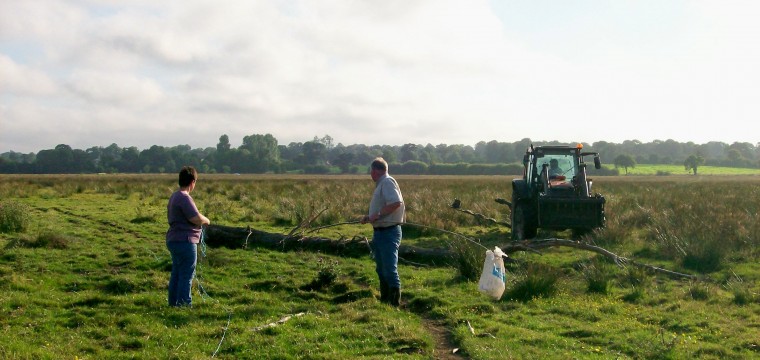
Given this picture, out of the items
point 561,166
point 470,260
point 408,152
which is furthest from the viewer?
point 408,152

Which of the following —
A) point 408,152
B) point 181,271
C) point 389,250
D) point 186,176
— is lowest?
point 181,271

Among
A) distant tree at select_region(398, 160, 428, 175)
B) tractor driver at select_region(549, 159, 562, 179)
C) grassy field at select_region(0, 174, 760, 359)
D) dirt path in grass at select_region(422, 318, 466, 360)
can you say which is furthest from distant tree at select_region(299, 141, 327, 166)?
dirt path in grass at select_region(422, 318, 466, 360)

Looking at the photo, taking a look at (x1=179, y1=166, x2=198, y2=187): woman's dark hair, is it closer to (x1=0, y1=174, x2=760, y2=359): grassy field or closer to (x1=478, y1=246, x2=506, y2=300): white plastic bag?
(x1=0, y1=174, x2=760, y2=359): grassy field

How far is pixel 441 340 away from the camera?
703cm

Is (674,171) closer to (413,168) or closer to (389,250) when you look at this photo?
(413,168)

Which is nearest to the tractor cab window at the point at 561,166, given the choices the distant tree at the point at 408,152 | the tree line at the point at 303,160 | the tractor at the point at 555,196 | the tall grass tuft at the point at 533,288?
the tractor at the point at 555,196

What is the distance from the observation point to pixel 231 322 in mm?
7340

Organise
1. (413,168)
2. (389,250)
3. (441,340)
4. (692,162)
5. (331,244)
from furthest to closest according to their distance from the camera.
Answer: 1. (413,168)
2. (692,162)
3. (331,244)
4. (389,250)
5. (441,340)

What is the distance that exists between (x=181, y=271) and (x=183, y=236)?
0.43 meters

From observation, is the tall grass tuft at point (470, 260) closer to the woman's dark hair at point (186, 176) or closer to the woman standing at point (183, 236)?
the woman standing at point (183, 236)

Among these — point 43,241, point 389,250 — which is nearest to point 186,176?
point 389,250

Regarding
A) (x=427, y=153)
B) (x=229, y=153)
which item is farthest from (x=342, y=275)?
(x=427, y=153)

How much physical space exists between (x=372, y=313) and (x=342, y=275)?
284 centimetres

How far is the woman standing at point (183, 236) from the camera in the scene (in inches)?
310
